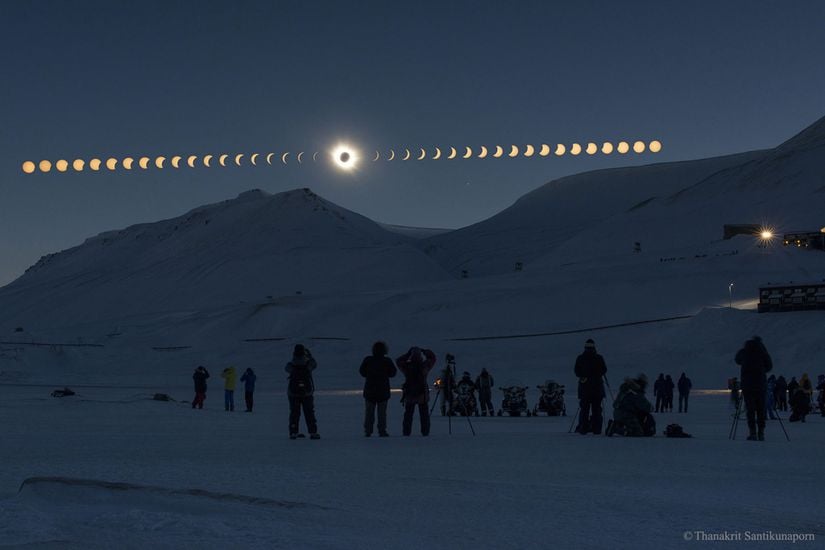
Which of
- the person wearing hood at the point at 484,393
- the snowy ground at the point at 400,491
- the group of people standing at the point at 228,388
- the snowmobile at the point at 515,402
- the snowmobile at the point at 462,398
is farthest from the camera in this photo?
the group of people standing at the point at 228,388

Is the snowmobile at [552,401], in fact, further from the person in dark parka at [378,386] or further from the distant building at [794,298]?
the distant building at [794,298]

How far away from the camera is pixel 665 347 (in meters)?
57.5

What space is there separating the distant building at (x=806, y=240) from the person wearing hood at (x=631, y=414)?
8299 cm

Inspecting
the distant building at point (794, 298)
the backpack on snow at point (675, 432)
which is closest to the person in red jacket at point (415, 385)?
the backpack on snow at point (675, 432)

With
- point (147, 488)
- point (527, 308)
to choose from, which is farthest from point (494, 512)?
point (527, 308)

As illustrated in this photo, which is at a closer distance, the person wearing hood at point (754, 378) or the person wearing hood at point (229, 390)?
the person wearing hood at point (754, 378)

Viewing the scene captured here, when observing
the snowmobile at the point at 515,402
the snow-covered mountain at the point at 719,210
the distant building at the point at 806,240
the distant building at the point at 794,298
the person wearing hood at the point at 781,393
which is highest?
the snow-covered mountain at the point at 719,210

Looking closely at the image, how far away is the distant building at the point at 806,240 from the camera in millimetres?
93500

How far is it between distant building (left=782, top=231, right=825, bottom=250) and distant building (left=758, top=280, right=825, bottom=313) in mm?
36264

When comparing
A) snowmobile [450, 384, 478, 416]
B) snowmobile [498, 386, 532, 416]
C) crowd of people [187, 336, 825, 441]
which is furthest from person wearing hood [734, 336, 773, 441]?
snowmobile [498, 386, 532, 416]

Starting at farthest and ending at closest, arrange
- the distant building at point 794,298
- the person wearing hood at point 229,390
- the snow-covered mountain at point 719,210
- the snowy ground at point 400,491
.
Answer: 1. the snow-covered mountain at point 719,210
2. the distant building at point 794,298
3. the person wearing hood at point 229,390
4. the snowy ground at point 400,491

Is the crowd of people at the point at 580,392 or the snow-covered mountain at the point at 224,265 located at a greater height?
the snow-covered mountain at the point at 224,265

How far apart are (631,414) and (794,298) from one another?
46.5 meters

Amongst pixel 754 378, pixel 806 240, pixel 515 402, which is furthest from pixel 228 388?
pixel 806 240
